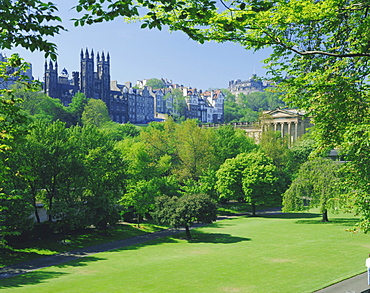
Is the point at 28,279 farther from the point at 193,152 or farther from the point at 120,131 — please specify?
the point at 120,131

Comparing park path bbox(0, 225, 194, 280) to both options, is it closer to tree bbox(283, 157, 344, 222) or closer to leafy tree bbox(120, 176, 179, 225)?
→ leafy tree bbox(120, 176, 179, 225)

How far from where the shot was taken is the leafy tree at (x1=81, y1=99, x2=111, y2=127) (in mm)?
121731

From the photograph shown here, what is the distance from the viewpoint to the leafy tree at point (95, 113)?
122m

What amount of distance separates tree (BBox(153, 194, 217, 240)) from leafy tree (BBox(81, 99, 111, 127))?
81.0m

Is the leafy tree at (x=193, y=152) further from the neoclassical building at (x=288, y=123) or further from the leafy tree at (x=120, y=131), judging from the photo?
the neoclassical building at (x=288, y=123)

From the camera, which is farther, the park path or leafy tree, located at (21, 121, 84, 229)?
leafy tree, located at (21, 121, 84, 229)

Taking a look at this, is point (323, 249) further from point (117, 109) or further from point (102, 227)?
point (117, 109)

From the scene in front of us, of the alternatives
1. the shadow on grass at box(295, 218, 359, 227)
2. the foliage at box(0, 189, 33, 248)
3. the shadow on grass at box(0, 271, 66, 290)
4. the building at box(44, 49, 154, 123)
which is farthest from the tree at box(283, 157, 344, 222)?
the building at box(44, 49, 154, 123)

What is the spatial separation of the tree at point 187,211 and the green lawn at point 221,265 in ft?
7.42

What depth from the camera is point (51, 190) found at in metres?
44.8

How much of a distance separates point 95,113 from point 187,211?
88.9 m

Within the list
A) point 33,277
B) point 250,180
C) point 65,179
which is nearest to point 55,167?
point 65,179

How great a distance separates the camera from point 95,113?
124812 mm

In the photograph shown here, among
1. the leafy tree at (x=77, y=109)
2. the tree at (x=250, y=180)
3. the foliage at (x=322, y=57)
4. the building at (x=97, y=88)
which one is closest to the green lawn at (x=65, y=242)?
the tree at (x=250, y=180)
